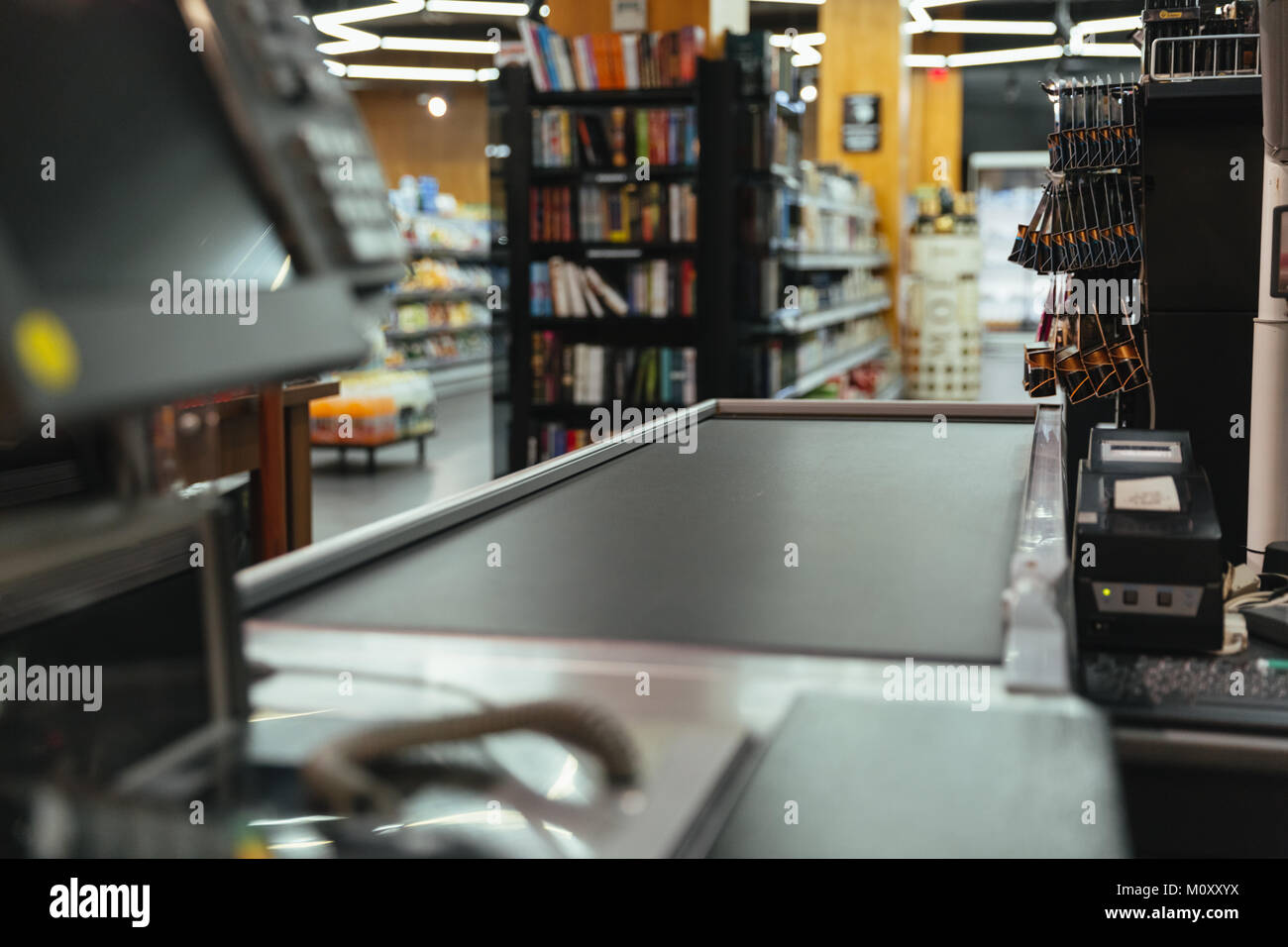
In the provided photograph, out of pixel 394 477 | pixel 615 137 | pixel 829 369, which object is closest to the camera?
pixel 615 137

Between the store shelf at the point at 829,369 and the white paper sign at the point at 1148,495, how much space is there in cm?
502

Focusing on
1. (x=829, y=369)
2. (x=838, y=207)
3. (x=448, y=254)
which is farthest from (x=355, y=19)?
(x=829, y=369)

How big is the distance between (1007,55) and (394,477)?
1041 centimetres

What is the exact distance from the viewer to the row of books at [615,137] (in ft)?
19.5

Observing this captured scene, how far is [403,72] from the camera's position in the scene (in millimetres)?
15539

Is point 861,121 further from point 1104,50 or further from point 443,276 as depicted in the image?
point 443,276

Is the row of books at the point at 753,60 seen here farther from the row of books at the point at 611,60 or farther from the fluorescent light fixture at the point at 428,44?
the fluorescent light fixture at the point at 428,44

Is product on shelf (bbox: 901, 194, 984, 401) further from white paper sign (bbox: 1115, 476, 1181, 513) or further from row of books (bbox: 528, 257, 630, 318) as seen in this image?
white paper sign (bbox: 1115, 476, 1181, 513)

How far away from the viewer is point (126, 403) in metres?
0.56

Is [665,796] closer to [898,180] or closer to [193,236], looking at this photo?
[193,236]

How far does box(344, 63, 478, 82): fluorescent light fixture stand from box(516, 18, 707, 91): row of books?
394 inches

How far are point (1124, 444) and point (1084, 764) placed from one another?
3.17ft

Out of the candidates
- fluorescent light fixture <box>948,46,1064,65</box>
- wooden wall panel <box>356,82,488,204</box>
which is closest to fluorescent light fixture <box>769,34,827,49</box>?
fluorescent light fixture <box>948,46,1064,65</box>

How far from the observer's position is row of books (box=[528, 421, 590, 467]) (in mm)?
6270
